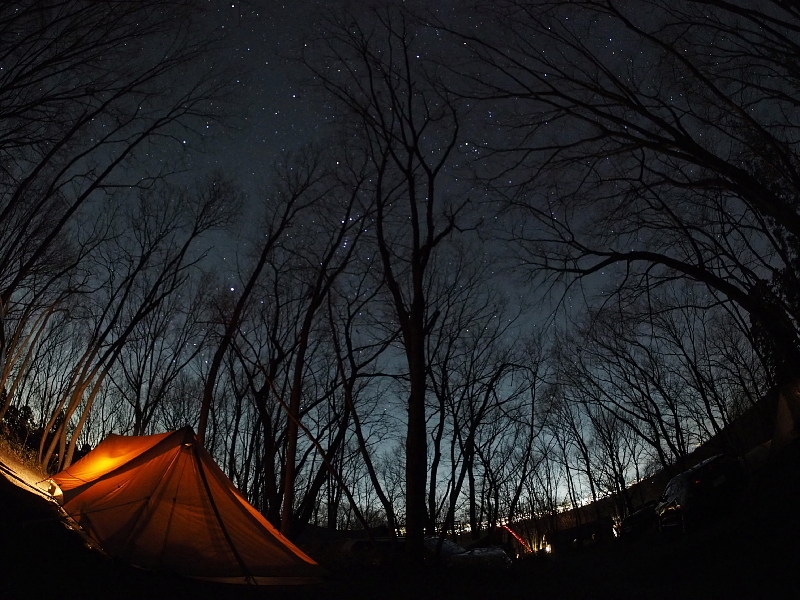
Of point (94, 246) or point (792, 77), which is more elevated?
point (94, 246)

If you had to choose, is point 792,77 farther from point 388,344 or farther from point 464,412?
point 464,412

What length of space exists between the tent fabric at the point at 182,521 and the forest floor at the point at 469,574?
284 mm

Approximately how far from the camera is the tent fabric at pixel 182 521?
6.98 meters

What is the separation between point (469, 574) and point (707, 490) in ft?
22.5

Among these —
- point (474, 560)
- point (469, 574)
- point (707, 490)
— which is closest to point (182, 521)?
point (469, 574)

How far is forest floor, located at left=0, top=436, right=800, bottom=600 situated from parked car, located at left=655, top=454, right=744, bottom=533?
186cm

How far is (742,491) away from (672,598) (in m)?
6.94

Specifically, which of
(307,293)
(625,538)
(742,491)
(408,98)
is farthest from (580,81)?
(625,538)

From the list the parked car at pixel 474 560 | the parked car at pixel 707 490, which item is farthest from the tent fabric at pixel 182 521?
the parked car at pixel 707 490

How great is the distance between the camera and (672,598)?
6980 mm

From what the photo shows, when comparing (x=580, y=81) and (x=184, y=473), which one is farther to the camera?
(x=184, y=473)

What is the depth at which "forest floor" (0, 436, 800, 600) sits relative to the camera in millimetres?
5773

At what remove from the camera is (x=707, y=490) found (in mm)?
12672

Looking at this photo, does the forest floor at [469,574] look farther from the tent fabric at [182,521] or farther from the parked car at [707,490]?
the parked car at [707,490]
